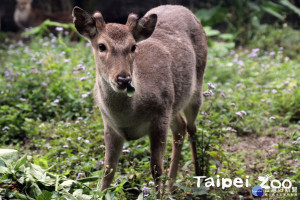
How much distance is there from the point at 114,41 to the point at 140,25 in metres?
0.30

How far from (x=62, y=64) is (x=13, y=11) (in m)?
5.98

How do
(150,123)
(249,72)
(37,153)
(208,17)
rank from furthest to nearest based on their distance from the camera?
(208,17) < (249,72) < (37,153) < (150,123)

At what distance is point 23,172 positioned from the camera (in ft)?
12.8

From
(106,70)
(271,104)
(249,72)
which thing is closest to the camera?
(106,70)

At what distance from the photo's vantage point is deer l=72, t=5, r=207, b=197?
12.7 ft

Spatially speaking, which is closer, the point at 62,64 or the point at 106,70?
the point at 106,70

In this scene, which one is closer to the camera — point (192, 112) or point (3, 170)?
point (3, 170)

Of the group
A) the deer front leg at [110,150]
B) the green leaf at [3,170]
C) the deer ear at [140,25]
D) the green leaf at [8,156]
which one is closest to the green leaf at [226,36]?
the deer front leg at [110,150]

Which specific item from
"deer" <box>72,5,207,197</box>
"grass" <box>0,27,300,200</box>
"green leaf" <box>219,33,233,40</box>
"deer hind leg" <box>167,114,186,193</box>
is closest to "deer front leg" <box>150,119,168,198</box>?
"deer" <box>72,5,207,197</box>

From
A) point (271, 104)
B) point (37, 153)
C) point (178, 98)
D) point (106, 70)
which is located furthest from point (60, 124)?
point (271, 104)

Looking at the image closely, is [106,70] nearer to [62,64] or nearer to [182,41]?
[182,41]

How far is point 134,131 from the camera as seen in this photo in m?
4.31

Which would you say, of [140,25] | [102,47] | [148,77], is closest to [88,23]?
[102,47]

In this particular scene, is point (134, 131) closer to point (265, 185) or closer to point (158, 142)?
point (158, 142)
